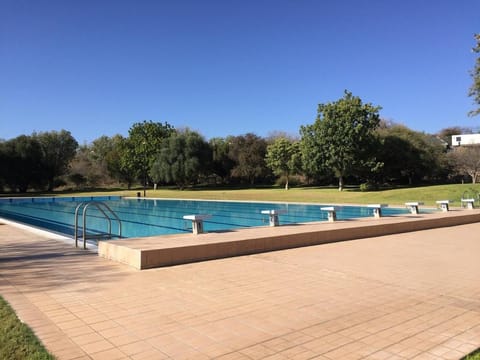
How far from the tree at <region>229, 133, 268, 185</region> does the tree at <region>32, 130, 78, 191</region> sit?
19.7 metres

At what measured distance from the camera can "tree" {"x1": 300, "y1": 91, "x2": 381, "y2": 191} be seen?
3394cm

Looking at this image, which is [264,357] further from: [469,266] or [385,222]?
[385,222]

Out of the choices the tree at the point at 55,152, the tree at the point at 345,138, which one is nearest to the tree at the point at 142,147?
→ the tree at the point at 55,152

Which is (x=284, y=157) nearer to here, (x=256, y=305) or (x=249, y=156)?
(x=249, y=156)

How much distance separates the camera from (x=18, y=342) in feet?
10.7

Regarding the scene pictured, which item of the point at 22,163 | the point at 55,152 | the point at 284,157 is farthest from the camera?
the point at 55,152

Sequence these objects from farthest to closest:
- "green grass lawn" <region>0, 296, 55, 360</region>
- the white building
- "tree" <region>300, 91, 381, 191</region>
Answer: the white building
"tree" <region>300, 91, 381, 191</region>
"green grass lawn" <region>0, 296, 55, 360</region>

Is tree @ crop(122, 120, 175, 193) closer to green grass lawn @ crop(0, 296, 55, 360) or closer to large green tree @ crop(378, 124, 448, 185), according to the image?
large green tree @ crop(378, 124, 448, 185)

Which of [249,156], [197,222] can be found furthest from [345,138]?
[197,222]

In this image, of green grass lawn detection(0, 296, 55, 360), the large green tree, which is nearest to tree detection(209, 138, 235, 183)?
the large green tree

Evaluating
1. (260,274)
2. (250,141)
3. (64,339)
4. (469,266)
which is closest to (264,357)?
(64,339)

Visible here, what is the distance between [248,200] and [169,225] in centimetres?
1095

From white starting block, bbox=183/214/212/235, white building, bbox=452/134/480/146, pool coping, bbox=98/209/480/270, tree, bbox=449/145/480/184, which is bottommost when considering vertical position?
pool coping, bbox=98/209/480/270

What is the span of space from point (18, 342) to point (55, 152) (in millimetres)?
48885
